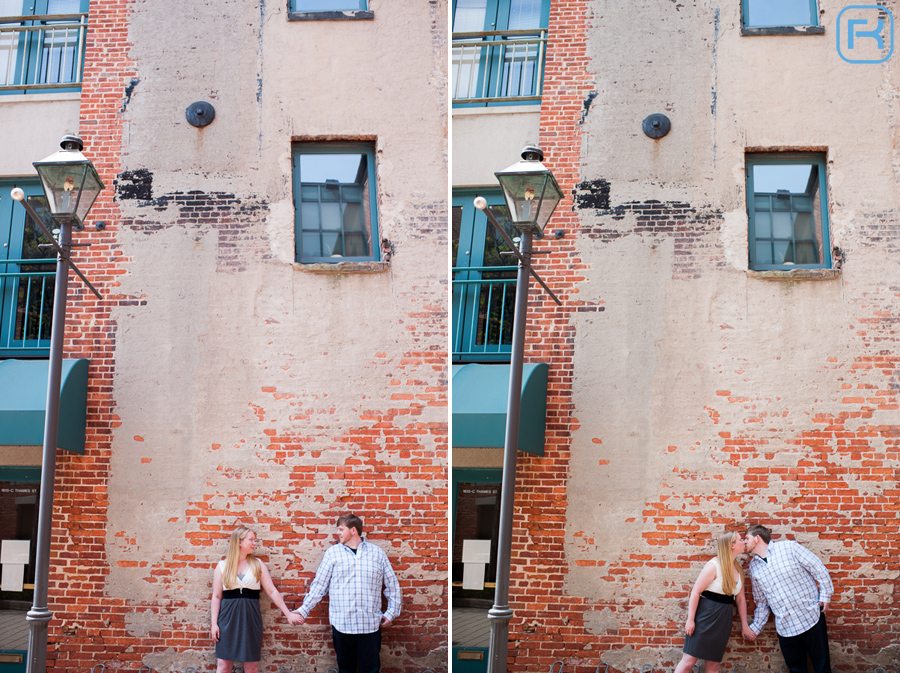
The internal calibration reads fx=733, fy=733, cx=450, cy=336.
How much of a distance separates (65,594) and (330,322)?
346cm

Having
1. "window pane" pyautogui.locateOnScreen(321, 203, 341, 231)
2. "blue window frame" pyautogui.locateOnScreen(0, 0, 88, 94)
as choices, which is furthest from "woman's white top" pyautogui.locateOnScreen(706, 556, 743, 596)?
"blue window frame" pyautogui.locateOnScreen(0, 0, 88, 94)

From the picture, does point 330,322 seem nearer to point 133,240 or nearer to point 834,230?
point 133,240

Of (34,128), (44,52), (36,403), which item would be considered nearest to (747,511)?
(36,403)

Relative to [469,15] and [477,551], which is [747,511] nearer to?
[477,551]

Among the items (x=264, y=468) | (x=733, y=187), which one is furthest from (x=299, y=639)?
(x=733, y=187)

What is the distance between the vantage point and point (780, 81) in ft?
22.9

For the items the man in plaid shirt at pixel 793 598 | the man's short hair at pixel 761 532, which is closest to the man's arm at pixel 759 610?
the man in plaid shirt at pixel 793 598

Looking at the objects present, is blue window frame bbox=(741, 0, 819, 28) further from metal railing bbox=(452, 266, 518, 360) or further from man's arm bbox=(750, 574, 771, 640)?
man's arm bbox=(750, 574, 771, 640)

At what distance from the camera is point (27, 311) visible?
23.7 feet

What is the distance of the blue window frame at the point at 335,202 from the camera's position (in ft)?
23.4

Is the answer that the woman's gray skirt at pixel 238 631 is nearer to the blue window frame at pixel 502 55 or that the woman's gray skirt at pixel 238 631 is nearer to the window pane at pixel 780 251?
the blue window frame at pixel 502 55

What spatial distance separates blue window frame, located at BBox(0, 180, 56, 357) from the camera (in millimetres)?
7164

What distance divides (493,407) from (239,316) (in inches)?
101

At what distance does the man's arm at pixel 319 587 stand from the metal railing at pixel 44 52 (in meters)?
5.49
